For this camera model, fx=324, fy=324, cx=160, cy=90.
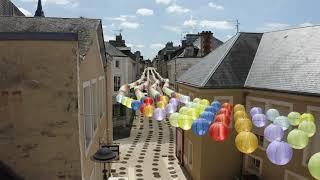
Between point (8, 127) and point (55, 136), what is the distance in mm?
1059

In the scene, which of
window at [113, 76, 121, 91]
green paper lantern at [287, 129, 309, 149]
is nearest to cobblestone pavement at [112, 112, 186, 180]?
window at [113, 76, 121, 91]

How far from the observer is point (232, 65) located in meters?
21.1

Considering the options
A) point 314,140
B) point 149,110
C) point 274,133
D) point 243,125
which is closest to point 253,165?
point 314,140

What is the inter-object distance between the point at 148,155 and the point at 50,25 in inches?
745

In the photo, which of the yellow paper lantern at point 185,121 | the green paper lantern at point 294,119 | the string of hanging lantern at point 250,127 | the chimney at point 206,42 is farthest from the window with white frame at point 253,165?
the chimney at point 206,42

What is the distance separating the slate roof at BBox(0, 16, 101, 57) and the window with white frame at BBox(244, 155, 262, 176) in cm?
1220

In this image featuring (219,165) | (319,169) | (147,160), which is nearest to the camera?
(319,169)

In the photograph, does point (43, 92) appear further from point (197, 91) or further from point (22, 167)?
point (197, 91)

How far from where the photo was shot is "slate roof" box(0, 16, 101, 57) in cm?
1138

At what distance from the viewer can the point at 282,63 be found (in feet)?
59.6

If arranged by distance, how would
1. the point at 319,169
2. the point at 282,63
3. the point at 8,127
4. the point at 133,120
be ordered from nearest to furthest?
A: the point at 319,169, the point at 8,127, the point at 282,63, the point at 133,120

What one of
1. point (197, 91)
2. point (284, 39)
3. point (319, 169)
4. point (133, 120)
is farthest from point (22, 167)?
point (133, 120)

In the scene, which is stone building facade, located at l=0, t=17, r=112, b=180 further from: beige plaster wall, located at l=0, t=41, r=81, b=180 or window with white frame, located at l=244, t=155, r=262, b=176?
window with white frame, located at l=244, t=155, r=262, b=176

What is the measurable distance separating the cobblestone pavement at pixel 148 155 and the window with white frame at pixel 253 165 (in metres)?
4.97
